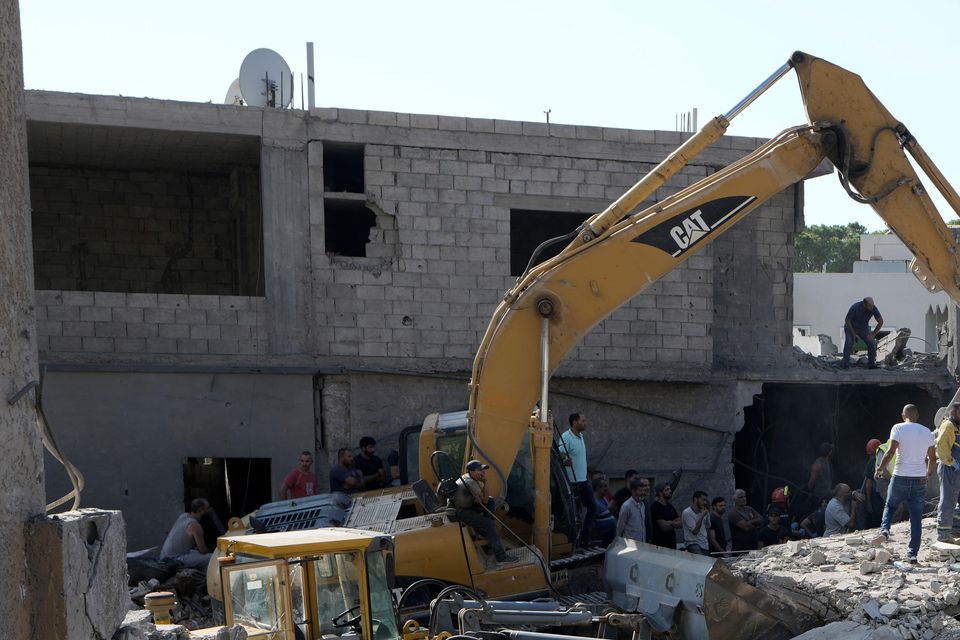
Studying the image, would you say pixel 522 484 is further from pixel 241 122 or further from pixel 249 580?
pixel 241 122

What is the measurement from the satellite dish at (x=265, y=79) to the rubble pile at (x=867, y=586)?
8.97m

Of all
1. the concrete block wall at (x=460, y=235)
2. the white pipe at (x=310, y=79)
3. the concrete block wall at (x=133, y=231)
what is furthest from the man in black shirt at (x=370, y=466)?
the concrete block wall at (x=133, y=231)

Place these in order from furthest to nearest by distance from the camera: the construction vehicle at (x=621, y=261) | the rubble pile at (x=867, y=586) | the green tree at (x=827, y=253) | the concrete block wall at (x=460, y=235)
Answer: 1. the green tree at (x=827, y=253)
2. the concrete block wall at (x=460, y=235)
3. the construction vehicle at (x=621, y=261)
4. the rubble pile at (x=867, y=586)

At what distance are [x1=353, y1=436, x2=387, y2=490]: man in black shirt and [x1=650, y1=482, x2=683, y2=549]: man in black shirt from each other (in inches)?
119

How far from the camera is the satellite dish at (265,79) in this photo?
1521 cm

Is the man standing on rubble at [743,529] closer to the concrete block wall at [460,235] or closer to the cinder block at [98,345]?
the concrete block wall at [460,235]

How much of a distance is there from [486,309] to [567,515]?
4.97 m

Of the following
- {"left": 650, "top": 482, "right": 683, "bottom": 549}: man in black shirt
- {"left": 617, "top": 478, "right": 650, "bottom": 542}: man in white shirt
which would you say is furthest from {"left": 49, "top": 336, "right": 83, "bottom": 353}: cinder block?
{"left": 650, "top": 482, "right": 683, "bottom": 549}: man in black shirt

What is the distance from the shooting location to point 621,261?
31.4 ft

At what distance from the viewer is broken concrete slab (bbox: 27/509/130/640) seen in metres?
3.87

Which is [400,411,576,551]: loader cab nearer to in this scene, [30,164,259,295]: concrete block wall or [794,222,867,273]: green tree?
[30,164,259,295]: concrete block wall

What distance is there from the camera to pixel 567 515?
9883 mm

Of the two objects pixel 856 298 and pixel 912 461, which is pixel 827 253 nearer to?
pixel 856 298

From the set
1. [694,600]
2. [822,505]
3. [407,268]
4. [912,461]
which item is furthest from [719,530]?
[407,268]
